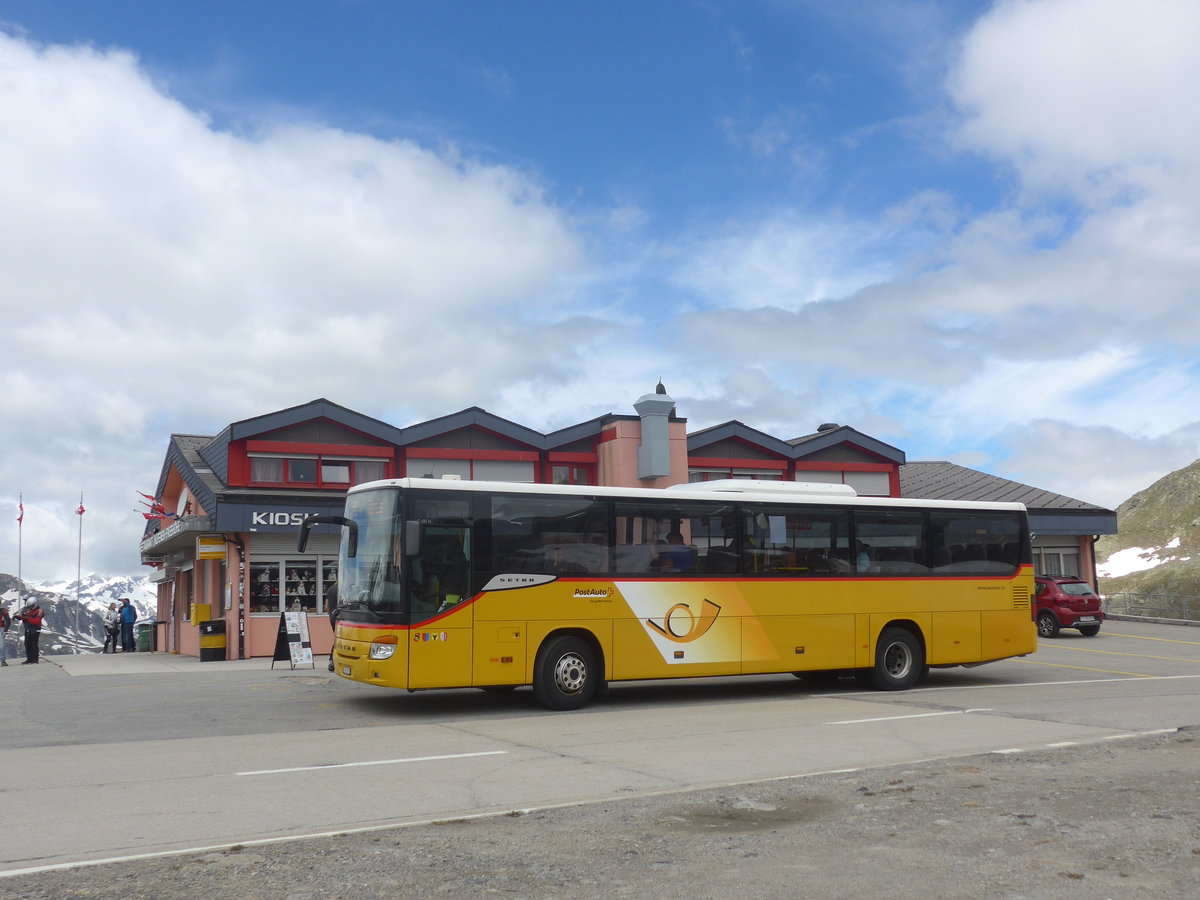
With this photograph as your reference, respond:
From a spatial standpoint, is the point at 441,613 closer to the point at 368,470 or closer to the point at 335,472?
the point at 335,472

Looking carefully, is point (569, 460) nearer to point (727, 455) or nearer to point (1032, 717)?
point (727, 455)

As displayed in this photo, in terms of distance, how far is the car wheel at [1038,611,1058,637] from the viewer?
30.2 meters

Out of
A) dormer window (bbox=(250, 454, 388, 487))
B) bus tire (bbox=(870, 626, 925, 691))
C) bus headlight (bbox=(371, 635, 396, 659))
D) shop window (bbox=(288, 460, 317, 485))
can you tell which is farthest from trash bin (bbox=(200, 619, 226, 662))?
bus tire (bbox=(870, 626, 925, 691))

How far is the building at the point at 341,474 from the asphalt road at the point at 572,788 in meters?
11.1

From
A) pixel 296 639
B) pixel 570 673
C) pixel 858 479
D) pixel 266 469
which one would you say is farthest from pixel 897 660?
pixel 858 479

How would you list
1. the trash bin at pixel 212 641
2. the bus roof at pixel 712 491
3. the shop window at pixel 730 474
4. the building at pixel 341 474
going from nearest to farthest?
1. the bus roof at pixel 712 491
2. the trash bin at pixel 212 641
3. the building at pixel 341 474
4. the shop window at pixel 730 474

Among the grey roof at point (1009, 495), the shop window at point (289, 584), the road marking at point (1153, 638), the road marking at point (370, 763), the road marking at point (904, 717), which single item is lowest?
the road marking at point (1153, 638)

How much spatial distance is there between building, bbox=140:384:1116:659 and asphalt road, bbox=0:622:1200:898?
11109mm

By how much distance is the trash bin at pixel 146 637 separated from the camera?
3959 centimetres

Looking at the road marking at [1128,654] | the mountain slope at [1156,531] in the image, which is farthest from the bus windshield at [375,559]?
the mountain slope at [1156,531]

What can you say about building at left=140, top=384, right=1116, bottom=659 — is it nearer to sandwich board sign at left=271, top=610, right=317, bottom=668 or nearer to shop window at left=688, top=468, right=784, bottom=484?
shop window at left=688, top=468, right=784, bottom=484

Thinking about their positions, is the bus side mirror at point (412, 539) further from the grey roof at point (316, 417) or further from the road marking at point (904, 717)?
the grey roof at point (316, 417)

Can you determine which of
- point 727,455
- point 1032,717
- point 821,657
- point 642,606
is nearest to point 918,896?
point 1032,717

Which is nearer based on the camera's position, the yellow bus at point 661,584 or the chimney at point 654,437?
the yellow bus at point 661,584
